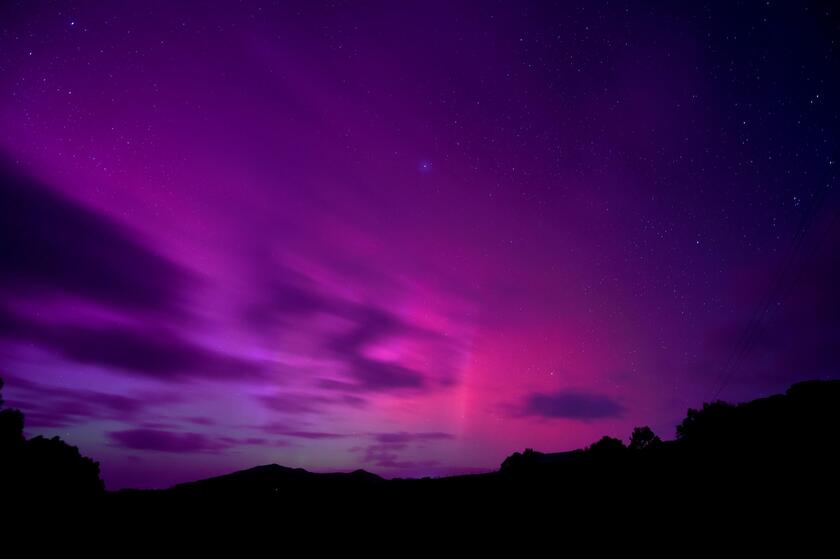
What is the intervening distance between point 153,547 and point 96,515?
2.22m

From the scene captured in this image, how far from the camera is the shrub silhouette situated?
69.8 ft

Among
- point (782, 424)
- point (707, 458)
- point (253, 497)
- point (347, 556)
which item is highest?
point (782, 424)

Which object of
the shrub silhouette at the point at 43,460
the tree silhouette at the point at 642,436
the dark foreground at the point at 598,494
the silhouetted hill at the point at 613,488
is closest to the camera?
the dark foreground at the point at 598,494

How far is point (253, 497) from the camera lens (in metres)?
8.48

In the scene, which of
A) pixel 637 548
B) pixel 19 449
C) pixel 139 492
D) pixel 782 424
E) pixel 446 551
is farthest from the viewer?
pixel 19 449

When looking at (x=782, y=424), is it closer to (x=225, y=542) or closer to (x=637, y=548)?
(x=637, y=548)

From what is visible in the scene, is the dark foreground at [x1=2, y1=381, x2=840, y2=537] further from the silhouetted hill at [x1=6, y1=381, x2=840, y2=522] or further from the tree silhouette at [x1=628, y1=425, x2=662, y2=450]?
the tree silhouette at [x1=628, y1=425, x2=662, y2=450]

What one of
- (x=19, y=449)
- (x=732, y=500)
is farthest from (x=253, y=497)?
(x=19, y=449)

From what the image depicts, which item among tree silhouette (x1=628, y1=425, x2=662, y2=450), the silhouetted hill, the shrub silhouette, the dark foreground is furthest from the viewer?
tree silhouette (x1=628, y1=425, x2=662, y2=450)

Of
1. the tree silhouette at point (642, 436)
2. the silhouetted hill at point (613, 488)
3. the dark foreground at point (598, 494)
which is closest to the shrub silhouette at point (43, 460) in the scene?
the dark foreground at point (598, 494)

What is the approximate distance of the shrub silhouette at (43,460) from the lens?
69.8 ft

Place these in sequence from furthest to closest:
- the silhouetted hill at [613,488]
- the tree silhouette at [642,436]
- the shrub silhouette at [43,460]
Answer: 1. the tree silhouette at [642,436]
2. the shrub silhouette at [43,460]
3. the silhouetted hill at [613,488]

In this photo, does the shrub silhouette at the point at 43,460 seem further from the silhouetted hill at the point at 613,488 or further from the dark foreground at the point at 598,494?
the silhouetted hill at the point at 613,488

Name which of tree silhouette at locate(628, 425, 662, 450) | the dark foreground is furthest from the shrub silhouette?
tree silhouette at locate(628, 425, 662, 450)
